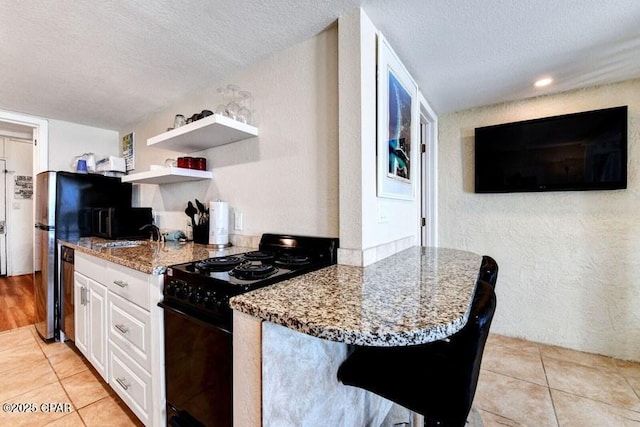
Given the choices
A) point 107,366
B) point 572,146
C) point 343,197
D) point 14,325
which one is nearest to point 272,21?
point 343,197

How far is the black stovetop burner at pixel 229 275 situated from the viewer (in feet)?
3.15

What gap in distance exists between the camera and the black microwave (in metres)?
2.23

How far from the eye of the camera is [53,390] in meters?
1.69

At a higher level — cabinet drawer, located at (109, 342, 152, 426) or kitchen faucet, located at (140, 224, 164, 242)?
kitchen faucet, located at (140, 224, 164, 242)

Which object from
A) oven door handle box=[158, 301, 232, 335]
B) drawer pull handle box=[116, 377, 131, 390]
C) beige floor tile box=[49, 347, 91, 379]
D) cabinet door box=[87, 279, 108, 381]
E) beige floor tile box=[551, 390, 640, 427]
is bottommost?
beige floor tile box=[551, 390, 640, 427]

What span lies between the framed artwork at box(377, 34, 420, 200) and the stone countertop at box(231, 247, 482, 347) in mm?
523

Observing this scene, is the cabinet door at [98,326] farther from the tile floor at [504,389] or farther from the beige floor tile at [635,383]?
the beige floor tile at [635,383]

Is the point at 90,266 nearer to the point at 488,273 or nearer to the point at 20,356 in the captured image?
the point at 20,356

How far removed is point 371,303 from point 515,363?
6.52ft

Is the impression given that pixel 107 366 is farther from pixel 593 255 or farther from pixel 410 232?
pixel 593 255

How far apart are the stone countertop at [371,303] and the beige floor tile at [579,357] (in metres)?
1.64

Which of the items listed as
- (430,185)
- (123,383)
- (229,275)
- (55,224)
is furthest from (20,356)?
(430,185)

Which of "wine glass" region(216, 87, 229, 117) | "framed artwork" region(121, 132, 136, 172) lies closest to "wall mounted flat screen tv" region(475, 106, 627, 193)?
"wine glass" region(216, 87, 229, 117)

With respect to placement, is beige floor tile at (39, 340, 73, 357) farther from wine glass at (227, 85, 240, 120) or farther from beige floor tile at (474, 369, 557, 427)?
beige floor tile at (474, 369, 557, 427)
